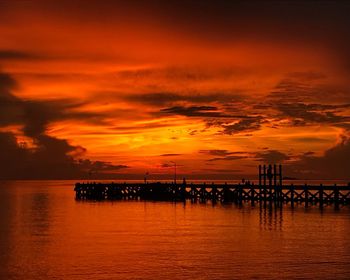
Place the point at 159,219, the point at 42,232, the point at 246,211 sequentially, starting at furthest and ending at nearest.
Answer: the point at 246,211 < the point at 159,219 < the point at 42,232

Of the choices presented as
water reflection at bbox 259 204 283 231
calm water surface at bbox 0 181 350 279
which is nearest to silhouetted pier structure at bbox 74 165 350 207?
water reflection at bbox 259 204 283 231

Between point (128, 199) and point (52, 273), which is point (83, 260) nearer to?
point (52, 273)

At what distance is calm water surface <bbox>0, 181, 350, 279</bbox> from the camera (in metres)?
29.3

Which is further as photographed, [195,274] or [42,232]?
[42,232]

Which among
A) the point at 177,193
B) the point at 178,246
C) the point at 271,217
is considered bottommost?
the point at 178,246

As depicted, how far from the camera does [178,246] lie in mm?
37156

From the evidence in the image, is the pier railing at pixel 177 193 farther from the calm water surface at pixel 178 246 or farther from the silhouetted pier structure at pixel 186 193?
the calm water surface at pixel 178 246

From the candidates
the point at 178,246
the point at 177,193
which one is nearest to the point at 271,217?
the point at 178,246

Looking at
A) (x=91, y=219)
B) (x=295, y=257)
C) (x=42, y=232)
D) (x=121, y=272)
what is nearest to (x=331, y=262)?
(x=295, y=257)

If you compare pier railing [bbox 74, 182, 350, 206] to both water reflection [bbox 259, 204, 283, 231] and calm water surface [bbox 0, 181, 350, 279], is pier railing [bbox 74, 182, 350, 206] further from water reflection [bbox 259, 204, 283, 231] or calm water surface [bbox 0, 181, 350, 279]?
calm water surface [bbox 0, 181, 350, 279]

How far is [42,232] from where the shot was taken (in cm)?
4647

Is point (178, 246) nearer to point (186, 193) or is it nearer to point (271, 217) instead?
point (271, 217)

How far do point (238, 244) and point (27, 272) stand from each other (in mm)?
14203

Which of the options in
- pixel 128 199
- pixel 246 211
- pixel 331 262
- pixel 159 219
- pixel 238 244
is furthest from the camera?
pixel 128 199
